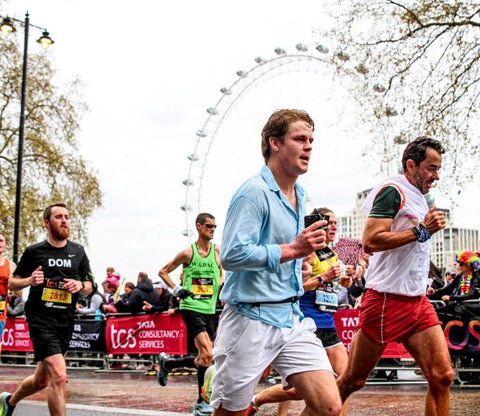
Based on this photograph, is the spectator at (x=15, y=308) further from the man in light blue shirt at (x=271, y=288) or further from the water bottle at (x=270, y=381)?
the man in light blue shirt at (x=271, y=288)

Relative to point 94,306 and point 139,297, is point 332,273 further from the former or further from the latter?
point 94,306

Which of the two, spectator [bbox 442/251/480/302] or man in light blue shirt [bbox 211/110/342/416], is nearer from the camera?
man in light blue shirt [bbox 211/110/342/416]

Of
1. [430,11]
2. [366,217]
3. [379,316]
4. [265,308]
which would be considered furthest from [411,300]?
[430,11]

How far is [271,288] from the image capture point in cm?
414

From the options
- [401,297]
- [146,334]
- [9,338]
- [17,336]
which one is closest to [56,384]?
[401,297]

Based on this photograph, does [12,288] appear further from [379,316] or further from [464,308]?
[464,308]

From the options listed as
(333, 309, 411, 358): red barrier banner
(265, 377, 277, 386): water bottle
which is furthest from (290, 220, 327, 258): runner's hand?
(333, 309, 411, 358): red barrier banner

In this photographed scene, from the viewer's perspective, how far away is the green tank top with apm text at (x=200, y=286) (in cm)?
921

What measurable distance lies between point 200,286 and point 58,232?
262 centimetres

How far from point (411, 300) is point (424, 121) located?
10.1 metres

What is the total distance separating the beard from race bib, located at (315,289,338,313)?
2245mm

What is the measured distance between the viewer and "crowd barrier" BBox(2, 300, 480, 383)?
425 inches

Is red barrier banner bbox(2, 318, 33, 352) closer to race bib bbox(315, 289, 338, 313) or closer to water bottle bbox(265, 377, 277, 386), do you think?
water bottle bbox(265, 377, 277, 386)

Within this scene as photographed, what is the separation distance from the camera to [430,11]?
1541 cm
